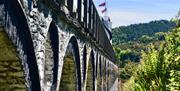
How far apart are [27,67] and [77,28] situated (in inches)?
239

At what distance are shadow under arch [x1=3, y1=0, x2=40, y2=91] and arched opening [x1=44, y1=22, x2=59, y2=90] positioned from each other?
4.96 ft

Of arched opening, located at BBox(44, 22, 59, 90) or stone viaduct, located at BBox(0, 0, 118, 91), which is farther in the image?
arched opening, located at BBox(44, 22, 59, 90)

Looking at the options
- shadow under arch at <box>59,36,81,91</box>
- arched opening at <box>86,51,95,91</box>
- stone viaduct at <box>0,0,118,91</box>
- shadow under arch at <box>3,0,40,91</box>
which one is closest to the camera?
shadow under arch at <box>3,0,40,91</box>

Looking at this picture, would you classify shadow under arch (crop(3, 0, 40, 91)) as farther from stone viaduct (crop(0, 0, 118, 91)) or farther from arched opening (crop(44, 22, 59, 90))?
arched opening (crop(44, 22, 59, 90))

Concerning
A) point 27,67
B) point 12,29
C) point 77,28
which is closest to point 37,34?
point 27,67

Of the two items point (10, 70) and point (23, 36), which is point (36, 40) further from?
point (10, 70)

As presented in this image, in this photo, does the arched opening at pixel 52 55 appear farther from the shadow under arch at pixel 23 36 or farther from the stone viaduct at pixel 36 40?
the shadow under arch at pixel 23 36

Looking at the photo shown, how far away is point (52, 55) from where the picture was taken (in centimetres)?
1073

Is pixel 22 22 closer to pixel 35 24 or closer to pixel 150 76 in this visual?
pixel 35 24

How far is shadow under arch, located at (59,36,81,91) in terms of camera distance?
13664mm

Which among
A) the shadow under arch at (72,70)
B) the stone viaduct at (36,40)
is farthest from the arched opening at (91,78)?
the stone viaduct at (36,40)

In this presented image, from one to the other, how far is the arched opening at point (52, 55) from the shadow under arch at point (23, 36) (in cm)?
151

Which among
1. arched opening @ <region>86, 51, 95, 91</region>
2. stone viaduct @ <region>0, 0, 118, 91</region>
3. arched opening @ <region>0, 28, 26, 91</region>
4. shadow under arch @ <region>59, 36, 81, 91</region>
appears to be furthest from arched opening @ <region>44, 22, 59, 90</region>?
arched opening @ <region>86, 51, 95, 91</region>

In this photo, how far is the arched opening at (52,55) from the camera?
10.2m
